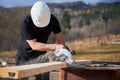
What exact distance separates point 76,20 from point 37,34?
5.77 ft

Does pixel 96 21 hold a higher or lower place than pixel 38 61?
higher

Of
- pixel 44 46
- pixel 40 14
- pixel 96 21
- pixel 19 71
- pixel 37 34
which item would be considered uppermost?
pixel 96 21

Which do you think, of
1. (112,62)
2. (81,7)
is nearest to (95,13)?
(81,7)

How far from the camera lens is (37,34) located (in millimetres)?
Answer: 3346

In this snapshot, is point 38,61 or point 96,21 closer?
point 38,61

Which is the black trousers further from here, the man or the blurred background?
the blurred background

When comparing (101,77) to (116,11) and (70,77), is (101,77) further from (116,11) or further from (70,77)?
(116,11)

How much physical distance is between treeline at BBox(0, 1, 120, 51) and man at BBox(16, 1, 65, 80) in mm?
1408

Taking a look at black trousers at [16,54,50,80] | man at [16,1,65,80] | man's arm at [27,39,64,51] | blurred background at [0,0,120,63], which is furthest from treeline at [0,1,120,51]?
man's arm at [27,39,64,51]

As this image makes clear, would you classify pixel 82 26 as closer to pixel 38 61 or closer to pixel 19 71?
pixel 38 61

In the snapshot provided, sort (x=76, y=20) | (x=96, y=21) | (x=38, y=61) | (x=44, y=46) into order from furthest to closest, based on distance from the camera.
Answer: (x=76, y=20) < (x=96, y=21) < (x=38, y=61) < (x=44, y=46)

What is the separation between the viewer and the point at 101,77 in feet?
10.4

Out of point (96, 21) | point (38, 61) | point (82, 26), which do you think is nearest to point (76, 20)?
point (82, 26)

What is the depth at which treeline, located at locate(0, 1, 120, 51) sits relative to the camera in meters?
4.86
